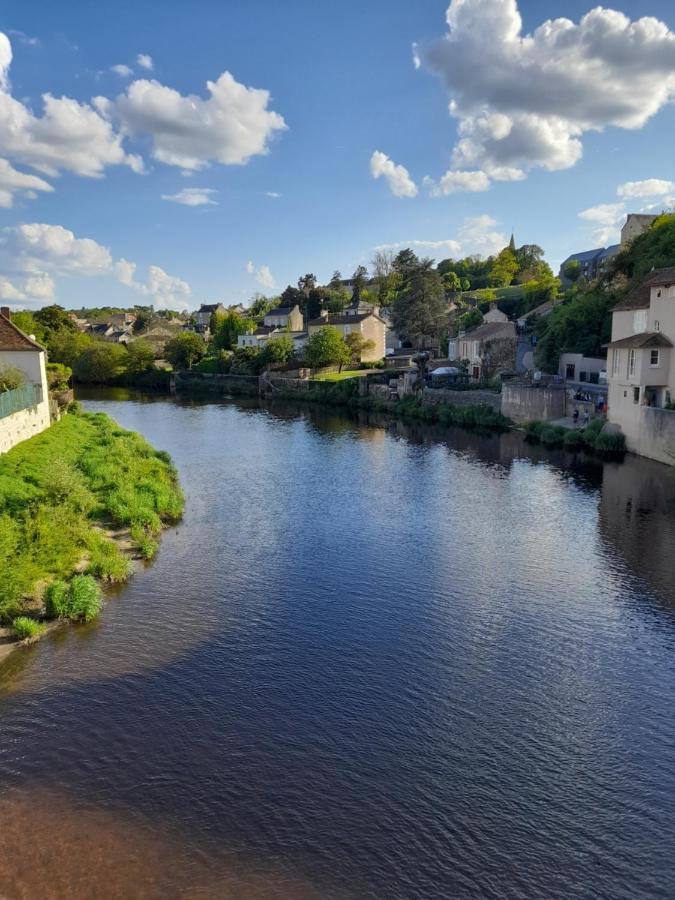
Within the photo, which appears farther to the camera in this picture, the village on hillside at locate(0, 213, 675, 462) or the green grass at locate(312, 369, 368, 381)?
the green grass at locate(312, 369, 368, 381)

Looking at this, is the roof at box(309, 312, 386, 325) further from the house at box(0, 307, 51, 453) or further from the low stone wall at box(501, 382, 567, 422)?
the house at box(0, 307, 51, 453)

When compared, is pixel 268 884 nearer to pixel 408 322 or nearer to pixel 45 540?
pixel 45 540

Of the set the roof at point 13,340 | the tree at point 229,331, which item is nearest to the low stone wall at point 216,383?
the tree at point 229,331

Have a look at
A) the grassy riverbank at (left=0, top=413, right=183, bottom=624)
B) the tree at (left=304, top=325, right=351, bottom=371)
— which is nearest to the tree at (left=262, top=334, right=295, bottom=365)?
the tree at (left=304, top=325, right=351, bottom=371)

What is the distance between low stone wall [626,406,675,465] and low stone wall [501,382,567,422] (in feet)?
35.0

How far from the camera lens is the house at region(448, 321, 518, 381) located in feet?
214

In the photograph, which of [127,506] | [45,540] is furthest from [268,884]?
[127,506]

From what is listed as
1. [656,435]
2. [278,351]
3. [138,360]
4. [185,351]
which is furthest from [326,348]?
[656,435]

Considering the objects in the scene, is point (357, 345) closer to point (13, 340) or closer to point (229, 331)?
point (229, 331)

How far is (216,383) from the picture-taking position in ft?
306

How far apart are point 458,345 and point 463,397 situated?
55.3 ft

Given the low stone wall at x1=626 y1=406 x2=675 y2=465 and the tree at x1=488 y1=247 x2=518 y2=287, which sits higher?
the tree at x1=488 y1=247 x2=518 y2=287

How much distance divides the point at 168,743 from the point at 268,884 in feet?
12.7

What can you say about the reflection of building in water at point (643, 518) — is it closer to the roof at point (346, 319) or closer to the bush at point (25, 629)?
the bush at point (25, 629)
